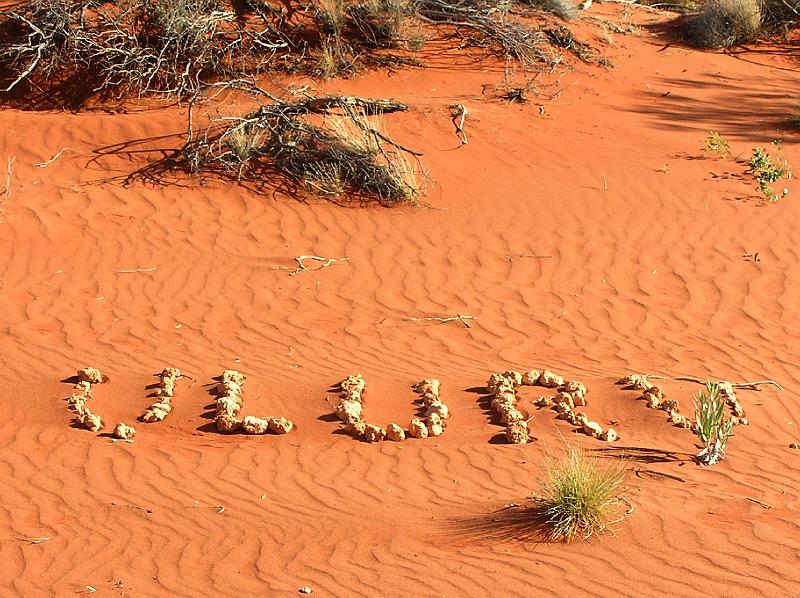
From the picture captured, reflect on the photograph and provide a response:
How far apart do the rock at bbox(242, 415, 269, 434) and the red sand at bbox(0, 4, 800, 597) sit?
0.33ft

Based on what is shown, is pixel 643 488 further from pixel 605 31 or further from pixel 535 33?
pixel 605 31

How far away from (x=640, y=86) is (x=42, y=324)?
8016 mm

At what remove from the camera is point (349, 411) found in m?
6.43

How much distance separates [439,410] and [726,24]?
396 inches

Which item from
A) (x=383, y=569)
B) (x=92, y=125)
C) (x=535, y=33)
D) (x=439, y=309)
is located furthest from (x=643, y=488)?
(x=535, y=33)

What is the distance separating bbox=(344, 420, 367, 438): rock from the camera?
6301 mm

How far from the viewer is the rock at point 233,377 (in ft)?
22.7

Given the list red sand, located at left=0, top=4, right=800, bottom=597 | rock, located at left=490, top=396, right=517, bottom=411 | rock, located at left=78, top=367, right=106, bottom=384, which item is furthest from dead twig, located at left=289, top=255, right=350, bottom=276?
rock, located at left=490, top=396, right=517, bottom=411

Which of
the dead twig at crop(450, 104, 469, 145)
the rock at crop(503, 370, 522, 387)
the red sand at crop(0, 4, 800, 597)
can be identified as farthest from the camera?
the dead twig at crop(450, 104, 469, 145)

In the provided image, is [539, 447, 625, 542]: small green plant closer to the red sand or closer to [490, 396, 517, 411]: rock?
the red sand

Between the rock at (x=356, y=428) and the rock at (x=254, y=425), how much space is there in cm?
50

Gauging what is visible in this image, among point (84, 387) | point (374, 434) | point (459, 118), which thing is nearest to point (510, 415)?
point (374, 434)

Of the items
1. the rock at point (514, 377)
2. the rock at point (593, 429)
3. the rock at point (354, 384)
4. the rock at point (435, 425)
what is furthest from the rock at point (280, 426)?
the rock at point (593, 429)

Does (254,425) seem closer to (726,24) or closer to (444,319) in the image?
(444,319)
